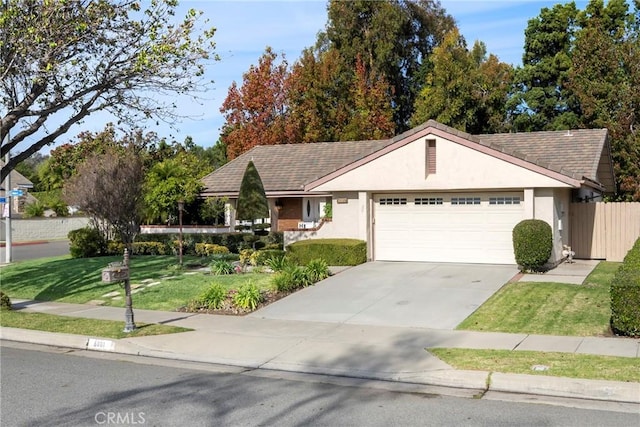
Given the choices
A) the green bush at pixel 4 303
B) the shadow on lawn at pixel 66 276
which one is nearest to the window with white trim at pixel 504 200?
the shadow on lawn at pixel 66 276

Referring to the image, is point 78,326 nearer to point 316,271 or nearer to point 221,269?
point 221,269

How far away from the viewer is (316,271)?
16.4m

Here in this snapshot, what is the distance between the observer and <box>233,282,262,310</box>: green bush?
13.4 meters

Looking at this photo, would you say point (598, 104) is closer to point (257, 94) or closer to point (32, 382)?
point (257, 94)

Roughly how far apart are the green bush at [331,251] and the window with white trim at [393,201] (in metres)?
1.52

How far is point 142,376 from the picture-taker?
8570 millimetres

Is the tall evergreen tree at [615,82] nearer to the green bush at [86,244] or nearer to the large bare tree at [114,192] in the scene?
the large bare tree at [114,192]

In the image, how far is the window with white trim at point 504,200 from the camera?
18016 mm

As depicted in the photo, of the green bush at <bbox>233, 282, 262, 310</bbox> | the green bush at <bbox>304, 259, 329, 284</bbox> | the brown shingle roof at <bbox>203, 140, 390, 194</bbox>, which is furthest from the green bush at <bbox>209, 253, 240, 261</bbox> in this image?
the green bush at <bbox>233, 282, 262, 310</bbox>

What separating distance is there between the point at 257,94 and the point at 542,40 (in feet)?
56.5

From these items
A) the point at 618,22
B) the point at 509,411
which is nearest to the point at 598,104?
the point at 618,22

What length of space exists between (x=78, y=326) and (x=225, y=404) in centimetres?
589

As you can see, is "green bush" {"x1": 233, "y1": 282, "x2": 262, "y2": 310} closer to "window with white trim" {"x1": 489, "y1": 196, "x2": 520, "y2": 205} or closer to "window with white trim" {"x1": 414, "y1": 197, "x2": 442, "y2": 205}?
"window with white trim" {"x1": 414, "y1": 197, "x2": 442, "y2": 205}

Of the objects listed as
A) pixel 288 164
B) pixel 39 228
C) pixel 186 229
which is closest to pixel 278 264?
pixel 186 229
